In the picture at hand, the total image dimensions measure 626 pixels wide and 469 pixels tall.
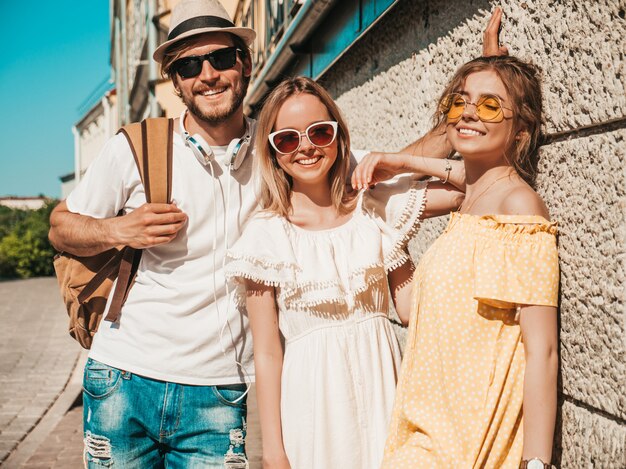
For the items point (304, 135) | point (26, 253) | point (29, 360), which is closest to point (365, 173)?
point (304, 135)

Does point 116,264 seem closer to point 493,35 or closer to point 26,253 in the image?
point 493,35

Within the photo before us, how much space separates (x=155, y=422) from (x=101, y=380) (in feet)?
0.85

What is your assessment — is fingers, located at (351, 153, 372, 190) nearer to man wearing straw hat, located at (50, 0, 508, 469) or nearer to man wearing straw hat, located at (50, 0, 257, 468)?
man wearing straw hat, located at (50, 0, 508, 469)

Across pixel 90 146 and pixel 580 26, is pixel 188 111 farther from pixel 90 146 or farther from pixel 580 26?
pixel 90 146

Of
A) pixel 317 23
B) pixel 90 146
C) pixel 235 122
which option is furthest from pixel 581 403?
pixel 90 146

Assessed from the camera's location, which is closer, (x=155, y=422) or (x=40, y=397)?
(x=155, y=422)

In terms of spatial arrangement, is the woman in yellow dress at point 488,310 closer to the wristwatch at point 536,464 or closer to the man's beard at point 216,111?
the wristwatch at point 536,464

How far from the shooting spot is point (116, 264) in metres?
2.73

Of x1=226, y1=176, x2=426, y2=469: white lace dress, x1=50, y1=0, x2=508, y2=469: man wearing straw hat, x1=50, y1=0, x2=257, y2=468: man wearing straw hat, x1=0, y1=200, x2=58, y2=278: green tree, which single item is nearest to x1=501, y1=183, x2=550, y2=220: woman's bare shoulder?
x1=226, y1=176, x2=426, y2=469: white lace dress

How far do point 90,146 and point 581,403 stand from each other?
4385 cm

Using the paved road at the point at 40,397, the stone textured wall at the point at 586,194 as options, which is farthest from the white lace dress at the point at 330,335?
the paved road at the point at 40,397

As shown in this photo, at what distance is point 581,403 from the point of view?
6.32ft

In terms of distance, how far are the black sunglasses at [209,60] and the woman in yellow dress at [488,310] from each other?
96cm

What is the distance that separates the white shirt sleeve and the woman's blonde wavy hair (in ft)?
4.05
